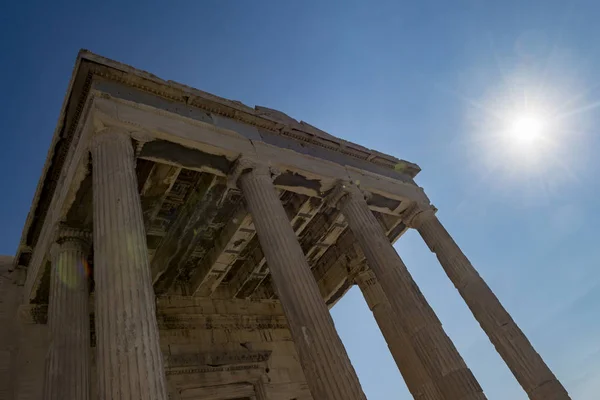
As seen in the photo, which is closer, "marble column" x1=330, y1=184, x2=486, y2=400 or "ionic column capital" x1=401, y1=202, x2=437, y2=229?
"marble column" x1=330, y1=184, x2=486, y2=400

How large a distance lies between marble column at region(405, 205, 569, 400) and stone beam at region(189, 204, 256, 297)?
19.1 ft

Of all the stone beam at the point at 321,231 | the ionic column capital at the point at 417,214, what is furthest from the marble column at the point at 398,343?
the ionic column capital at the point at 417,214

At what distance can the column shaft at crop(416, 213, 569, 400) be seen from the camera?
11.9 metres

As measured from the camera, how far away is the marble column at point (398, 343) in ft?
46.9

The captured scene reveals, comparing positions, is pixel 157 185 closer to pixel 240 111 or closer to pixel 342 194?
pixel 240 111

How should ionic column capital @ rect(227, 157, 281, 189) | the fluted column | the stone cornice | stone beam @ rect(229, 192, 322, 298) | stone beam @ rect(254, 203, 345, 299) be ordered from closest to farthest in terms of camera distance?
the fluted column → the stone cornice → ionic column capital @ rect(227, 157, 281, 189) → stone beam @ rect(229, 192, 322, 298) → stone beam @ rect(254, 203, 345, 299)

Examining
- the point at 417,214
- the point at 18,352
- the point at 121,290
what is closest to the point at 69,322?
the point at 18,352

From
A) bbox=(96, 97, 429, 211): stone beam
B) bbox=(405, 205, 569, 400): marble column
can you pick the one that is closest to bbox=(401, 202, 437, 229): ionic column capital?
bbox=(405, 205, 569, 400): marble column

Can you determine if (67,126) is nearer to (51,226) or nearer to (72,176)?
(72,176)

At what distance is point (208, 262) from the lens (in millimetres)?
15320

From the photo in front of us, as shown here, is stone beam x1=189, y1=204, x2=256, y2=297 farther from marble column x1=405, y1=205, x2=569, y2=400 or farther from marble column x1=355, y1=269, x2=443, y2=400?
marble column x1=405, y1=205, x2=569, y2=400

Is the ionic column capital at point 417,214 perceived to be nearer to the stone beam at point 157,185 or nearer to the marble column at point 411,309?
the marble column at point 411,309

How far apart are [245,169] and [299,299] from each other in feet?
12.8

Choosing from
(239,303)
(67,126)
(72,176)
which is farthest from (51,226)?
(239,303)
